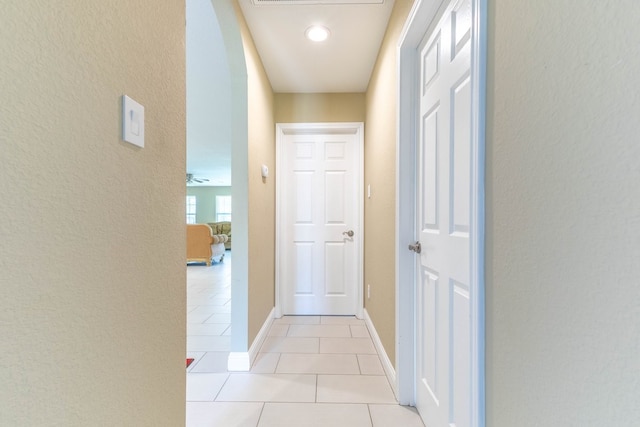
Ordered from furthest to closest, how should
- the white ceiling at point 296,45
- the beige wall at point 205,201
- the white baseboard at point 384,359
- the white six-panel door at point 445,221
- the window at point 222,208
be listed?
the window at point 222,208 → the beige wall at point 205,201 → the white ceiling at point 296,45 → the white baseboard at point 384,359 → the white six-panel door at point 445,221

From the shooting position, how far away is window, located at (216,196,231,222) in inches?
459

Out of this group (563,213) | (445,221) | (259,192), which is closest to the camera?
(563,213)

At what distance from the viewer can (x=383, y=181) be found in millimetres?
2102

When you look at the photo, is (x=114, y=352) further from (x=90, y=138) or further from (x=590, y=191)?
(x=590, y=191)

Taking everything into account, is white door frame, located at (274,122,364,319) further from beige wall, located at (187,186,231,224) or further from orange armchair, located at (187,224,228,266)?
beige wall, located at (187,186,231,224)

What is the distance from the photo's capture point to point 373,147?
2.53 meters

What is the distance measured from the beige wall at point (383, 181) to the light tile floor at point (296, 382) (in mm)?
261

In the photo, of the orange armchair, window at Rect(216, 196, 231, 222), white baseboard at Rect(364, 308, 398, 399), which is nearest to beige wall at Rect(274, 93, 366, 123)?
white baseboard at Rect(364, 308, 398, 399)

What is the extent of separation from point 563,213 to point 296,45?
7.15 feet

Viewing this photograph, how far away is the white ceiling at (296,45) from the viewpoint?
185 cm

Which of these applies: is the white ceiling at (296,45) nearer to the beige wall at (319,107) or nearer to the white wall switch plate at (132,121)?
the beige wall at (319,107)

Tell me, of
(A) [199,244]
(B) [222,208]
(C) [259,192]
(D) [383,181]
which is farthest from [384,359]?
(B) [222,208]

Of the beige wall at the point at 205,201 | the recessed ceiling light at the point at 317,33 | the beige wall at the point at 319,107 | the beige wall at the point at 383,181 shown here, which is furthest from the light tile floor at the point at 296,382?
the beige wall at the point at 205,201

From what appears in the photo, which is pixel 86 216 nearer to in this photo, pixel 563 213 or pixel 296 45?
pixel 563 213
